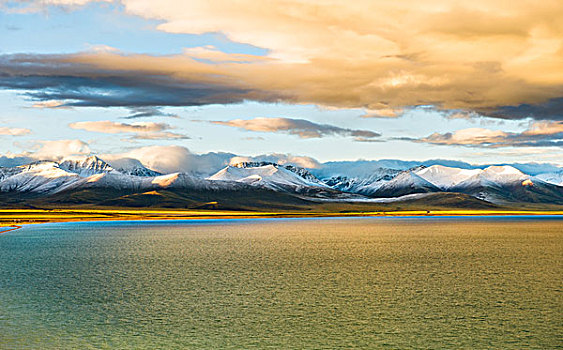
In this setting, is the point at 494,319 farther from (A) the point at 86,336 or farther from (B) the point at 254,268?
(B) the point at 254,268

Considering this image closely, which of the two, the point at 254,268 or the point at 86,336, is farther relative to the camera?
the point at 254,268

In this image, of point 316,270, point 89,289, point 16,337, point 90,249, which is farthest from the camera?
point 90,249

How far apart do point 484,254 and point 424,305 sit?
4956cm

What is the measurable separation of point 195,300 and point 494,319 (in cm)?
2245

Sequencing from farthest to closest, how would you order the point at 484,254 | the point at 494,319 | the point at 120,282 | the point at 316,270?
the point at 484,254, the point at 316,270, the point at 120,282, the point at 494,319

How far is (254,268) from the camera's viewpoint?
73.4m

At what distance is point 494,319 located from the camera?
41875 mm

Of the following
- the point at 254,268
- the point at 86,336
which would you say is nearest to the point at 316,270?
the point at 254,268

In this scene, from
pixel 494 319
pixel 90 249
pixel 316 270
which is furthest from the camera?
pixel 90 249

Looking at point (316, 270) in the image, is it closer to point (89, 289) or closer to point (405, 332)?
point (89, 289)

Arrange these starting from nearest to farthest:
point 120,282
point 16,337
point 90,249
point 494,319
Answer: point 16,337 → point 494,319 → point 120,282 → point 90,249

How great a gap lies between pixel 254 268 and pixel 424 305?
2956 cm

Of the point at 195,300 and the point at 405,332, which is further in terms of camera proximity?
the point at 195,300

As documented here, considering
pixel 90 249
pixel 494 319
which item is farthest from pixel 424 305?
pixel 90 249
